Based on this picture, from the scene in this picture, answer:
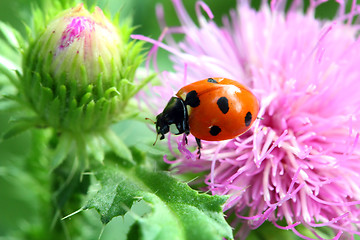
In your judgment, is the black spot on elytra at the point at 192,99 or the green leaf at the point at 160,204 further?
the black spot on elytra at the point at 192,99

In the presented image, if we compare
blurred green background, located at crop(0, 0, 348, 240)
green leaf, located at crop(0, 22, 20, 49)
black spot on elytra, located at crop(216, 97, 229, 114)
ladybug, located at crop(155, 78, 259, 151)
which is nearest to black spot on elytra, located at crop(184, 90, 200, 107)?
ladybug, located at crop(155, 78, 259, 151)

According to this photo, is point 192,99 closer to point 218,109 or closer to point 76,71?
point 218,109

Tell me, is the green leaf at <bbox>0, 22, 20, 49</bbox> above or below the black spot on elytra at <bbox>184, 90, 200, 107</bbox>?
above

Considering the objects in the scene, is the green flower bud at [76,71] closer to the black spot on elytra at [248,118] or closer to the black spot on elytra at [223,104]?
the black spot on elytra at [223,104]

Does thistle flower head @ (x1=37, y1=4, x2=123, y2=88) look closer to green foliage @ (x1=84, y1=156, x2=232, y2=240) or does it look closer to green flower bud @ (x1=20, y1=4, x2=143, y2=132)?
green flower bud @ (x1=20, y1=4, x2=143, y2=132)

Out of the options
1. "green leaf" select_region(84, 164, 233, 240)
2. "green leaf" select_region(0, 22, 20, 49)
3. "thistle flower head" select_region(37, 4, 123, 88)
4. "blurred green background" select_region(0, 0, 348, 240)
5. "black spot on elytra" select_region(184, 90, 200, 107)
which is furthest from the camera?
A: "blurred green background" select_region(0, 0, 348, 240)

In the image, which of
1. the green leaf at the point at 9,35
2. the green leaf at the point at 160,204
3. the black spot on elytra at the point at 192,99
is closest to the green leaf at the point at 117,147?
the green leaf at the point at 160,204
